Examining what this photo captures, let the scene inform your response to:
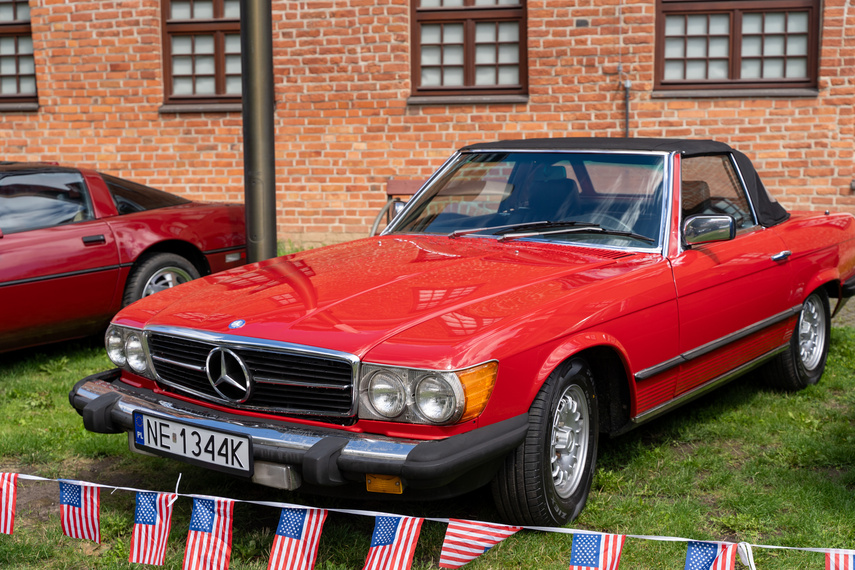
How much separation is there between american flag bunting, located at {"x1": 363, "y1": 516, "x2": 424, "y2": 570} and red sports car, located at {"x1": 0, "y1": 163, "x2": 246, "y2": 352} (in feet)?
11.9

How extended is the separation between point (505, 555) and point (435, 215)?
6.44 ft

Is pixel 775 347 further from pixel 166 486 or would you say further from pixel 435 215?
pixel 166 486

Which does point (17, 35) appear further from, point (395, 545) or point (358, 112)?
point (395, 545)

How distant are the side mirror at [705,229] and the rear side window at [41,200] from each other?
4160 millimetres

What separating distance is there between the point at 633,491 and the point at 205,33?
882 centimetres

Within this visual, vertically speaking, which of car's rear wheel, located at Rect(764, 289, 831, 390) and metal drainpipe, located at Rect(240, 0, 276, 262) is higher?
metal drainpipe, located at Rect(240, 0, 276, 262)

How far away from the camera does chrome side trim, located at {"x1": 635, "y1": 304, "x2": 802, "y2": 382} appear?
3.75m

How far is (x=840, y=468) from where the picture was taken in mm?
4176

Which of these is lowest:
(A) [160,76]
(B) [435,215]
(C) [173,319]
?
(C) [173,319]

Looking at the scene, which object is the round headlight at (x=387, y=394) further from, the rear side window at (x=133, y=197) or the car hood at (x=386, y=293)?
the rear side window at (x=133, y=197)

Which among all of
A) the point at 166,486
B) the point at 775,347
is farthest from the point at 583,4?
the point at 166,486

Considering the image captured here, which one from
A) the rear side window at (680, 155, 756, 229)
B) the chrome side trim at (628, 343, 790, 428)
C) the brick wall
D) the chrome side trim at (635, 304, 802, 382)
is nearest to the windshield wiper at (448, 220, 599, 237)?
the rear side window at (680, 155, 756, 229)

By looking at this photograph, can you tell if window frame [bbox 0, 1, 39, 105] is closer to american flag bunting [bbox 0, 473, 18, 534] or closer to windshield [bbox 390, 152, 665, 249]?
windshield [bbox 390, 152, 665, 249]

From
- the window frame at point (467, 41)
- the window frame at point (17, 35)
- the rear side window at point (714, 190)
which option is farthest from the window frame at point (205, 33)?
the rear side window at point (714, 190)
